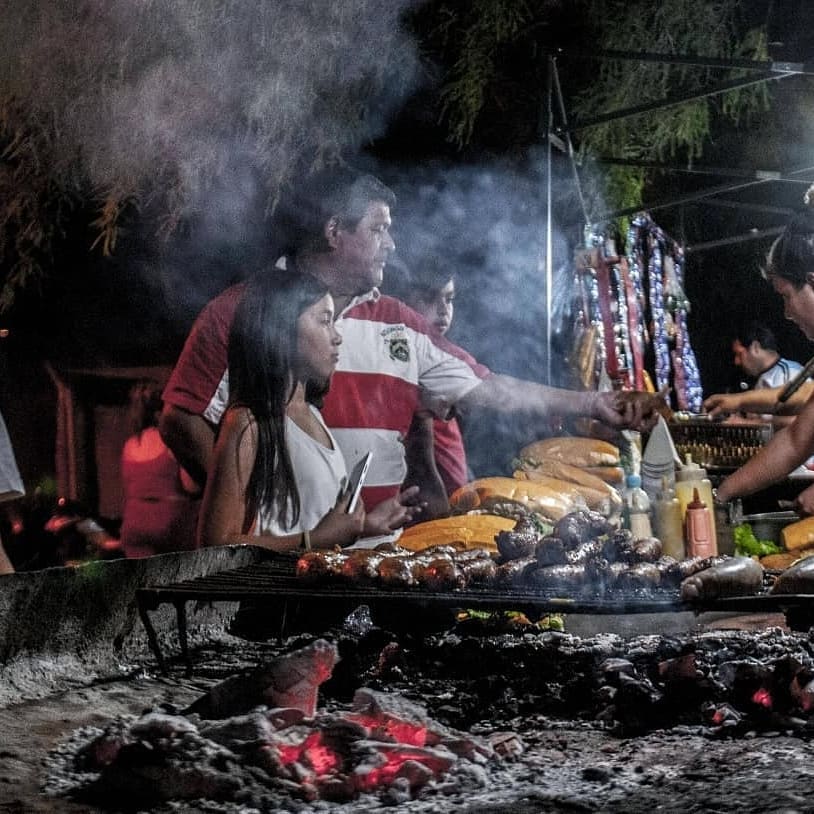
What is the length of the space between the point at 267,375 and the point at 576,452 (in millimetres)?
2187

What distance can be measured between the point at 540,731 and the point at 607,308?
5585mm

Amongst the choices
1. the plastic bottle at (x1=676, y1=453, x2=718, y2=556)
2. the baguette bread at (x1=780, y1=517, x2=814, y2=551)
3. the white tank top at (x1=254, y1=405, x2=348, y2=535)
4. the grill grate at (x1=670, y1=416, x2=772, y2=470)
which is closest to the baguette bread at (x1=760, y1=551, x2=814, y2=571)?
the baguette bread at (x1=780, y1=517, x2=814, y2=551)

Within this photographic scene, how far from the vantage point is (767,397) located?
25.0ft

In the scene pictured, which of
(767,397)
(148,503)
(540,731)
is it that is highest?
(767,397)

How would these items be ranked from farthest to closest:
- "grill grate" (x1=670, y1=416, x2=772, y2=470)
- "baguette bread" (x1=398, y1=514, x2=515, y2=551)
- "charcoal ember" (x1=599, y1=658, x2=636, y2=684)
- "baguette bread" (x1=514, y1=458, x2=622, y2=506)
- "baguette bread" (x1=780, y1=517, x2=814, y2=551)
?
"grill grate" (x1=670, y1=416, x2=772, y2=470), "baguette bread" (x1=514, y1=458, x2=622, y2=506), "baguette bread" (x1=780, y1=517, x2=814, y2=551), "baguette bread" (x1=398, y1=514, x2=515, y2=551), "charcoal ember" (x1=599, y1=658, x2=636, y2=684)

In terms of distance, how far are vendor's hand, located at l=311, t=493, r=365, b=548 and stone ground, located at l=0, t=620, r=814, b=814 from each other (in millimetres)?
2712

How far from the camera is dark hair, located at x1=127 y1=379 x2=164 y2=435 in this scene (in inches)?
285

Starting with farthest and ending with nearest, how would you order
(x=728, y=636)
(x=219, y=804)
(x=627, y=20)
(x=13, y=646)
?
(x=627, y=20), (x=728, y=636), (x=13, y=646), (x=219, y=804)

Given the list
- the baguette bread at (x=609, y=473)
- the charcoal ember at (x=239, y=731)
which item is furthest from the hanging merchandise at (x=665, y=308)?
the charcoal ember at (x=239, y=731)

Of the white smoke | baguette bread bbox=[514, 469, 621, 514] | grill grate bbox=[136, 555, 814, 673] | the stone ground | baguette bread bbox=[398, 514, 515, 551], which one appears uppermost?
the white smoke

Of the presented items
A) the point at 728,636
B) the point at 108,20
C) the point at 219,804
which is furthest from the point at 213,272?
the point at 219,804

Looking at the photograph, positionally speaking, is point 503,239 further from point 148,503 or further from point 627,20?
point 148,503

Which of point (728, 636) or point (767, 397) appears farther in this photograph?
point (767, 397)

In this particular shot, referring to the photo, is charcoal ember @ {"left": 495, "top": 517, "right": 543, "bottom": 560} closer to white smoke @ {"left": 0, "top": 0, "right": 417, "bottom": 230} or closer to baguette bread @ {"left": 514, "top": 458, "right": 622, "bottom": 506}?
baguette bread @ {"left": 514, "top": 458, "right": 622, "bottom": 506}
